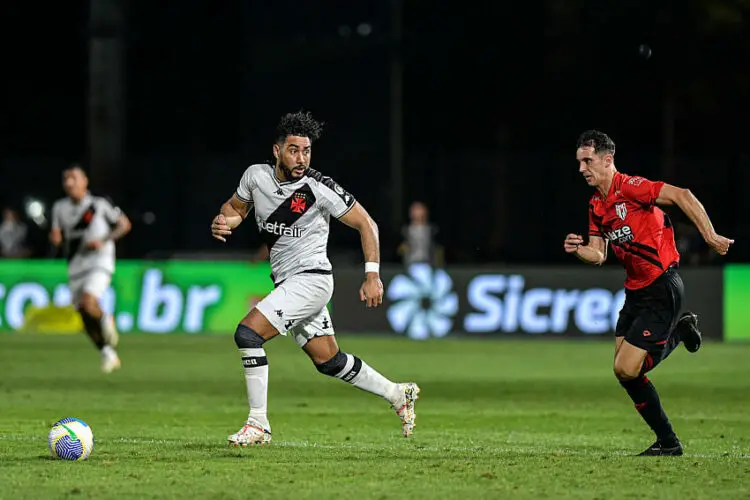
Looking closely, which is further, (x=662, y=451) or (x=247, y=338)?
(x=247, y=338)

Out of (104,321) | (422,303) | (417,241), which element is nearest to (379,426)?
(104,321)

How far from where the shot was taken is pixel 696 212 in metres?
9.98

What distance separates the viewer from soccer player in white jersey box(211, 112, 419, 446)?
1054 cm

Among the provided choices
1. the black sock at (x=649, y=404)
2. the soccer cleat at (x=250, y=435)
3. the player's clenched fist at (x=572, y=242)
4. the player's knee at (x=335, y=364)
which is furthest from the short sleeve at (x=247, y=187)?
the black sock at (x=649, y=404)

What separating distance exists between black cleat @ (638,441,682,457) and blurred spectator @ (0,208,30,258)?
2343cm

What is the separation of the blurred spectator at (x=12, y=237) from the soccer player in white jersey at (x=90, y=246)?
564 inches

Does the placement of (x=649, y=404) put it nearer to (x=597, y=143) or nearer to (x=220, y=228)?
(x=597, y=143)

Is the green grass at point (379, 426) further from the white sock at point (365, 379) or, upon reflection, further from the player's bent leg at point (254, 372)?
the white sock at point (365, 379)

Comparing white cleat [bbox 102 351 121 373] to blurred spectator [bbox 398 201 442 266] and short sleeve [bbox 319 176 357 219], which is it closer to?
short sleeve [bbox 319 176 357 219]

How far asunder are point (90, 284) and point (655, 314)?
9.00 m

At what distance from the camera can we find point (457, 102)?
126 feet

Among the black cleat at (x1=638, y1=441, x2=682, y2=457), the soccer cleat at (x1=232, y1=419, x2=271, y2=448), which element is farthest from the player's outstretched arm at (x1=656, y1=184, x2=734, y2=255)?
the soccer cleat at (x1=232, y1=419, x2=271, y2=448)

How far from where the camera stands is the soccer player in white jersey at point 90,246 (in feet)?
57.6

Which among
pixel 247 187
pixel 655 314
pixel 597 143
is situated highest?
pixel 597 143
